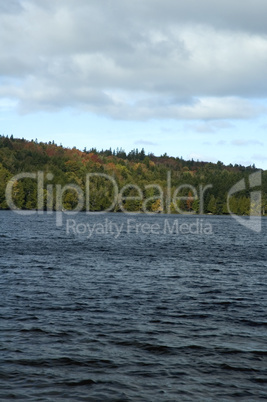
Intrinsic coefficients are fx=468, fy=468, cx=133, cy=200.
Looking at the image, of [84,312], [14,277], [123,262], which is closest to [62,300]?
[84,312]

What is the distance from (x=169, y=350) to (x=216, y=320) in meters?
6.95

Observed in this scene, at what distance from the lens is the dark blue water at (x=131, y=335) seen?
18859 millimetres

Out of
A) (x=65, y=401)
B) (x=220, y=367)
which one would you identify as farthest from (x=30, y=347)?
(x=220, y=367)

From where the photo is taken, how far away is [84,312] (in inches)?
1193

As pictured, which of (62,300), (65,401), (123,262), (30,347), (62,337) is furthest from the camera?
(123,262)

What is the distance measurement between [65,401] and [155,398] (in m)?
3.41

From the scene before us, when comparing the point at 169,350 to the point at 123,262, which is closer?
the point at 169,350

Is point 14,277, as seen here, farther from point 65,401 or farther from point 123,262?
point 65,401

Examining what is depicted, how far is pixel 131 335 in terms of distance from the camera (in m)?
25.6

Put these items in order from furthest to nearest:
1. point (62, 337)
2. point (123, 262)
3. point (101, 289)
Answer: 1. point (123, 262)
2. point (101, 289)
3. point (62, 337)

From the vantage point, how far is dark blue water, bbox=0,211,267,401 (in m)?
18.9

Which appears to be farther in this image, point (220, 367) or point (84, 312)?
point (84, 312)

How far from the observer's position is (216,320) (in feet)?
96.5

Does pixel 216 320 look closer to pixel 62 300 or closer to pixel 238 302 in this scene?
pixel 238 302
